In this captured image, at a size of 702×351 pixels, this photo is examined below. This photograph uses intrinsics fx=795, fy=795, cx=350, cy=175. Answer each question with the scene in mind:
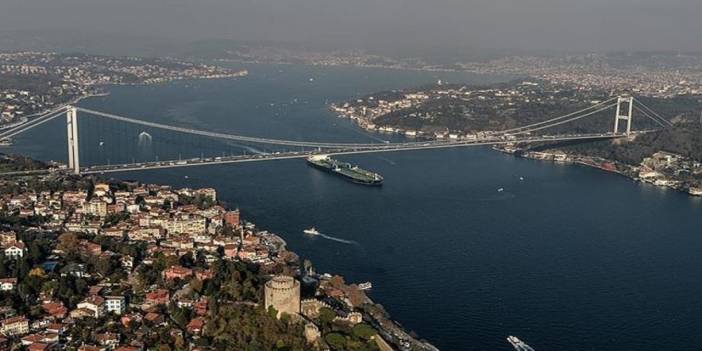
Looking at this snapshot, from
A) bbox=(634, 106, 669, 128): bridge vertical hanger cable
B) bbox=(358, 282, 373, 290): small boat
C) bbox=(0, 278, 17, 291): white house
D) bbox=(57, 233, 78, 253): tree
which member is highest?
bbox=(634, 106, 669, 128): bridge vertical hanger cable

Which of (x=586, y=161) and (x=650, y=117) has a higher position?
(x=650, y=117)

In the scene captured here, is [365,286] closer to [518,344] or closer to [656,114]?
[518,344]

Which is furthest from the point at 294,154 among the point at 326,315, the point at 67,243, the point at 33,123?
the point at 326,315

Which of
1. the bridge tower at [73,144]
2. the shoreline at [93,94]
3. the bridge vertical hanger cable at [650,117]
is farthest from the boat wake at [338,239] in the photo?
the bridge vertical hanger cable at [650,117]

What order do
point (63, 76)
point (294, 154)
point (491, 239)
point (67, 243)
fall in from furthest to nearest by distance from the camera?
point (63, 76)
point (294, 154)
point (491, 239)
point (67, 243)

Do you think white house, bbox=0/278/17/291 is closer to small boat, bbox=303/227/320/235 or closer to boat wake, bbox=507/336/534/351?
small boat, bbox=303/227/320/235

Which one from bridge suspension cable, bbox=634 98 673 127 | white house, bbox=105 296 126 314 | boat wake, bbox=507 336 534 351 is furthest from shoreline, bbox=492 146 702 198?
white house, bbox=105 296 126 314
